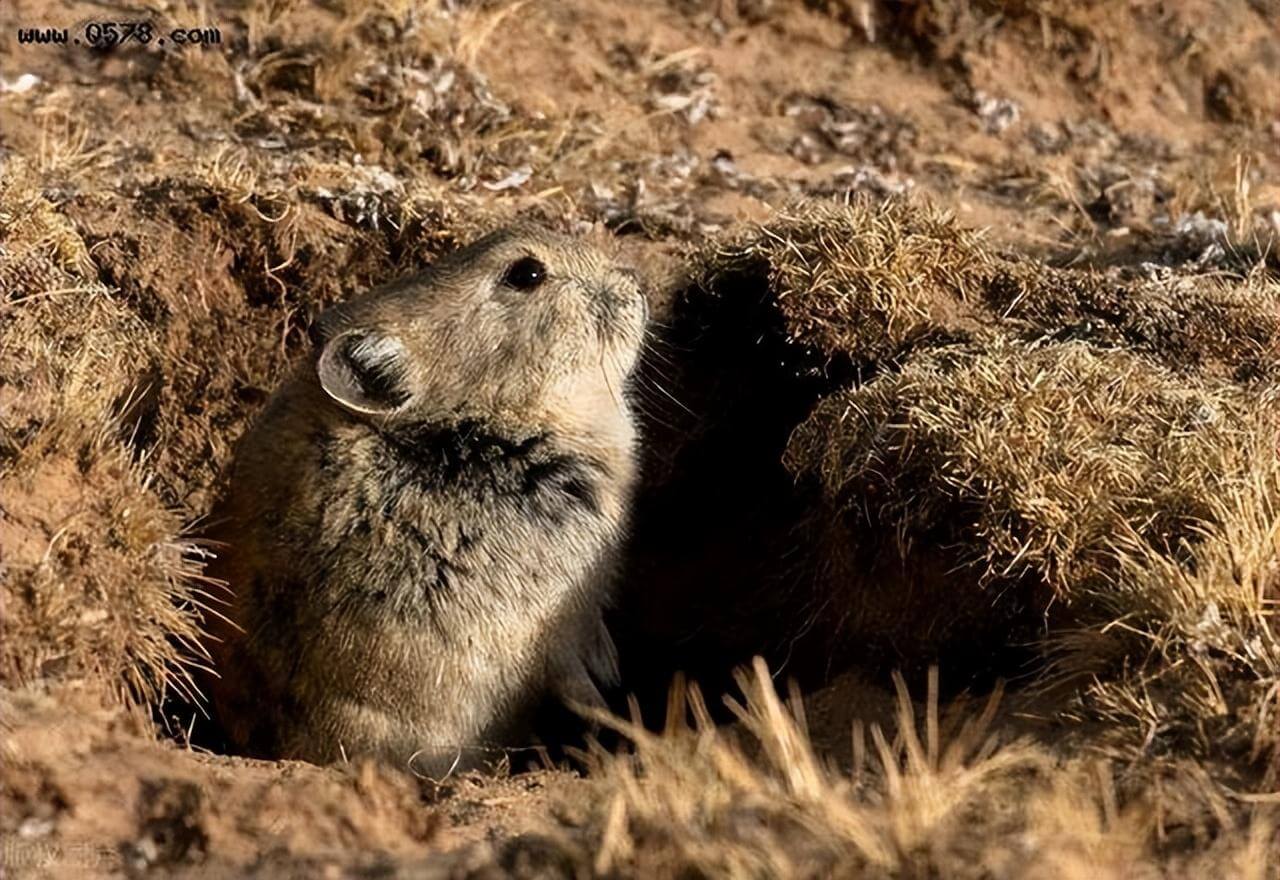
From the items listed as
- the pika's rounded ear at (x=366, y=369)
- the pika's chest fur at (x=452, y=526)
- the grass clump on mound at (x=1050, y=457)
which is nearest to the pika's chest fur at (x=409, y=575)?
the pika's chest fur at (x=452, y=526)

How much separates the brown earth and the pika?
34 centimetres

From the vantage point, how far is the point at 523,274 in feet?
22.4

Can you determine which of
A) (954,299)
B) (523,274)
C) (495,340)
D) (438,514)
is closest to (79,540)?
(438,514)

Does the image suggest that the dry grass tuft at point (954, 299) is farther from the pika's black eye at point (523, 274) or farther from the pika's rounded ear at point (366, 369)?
the pika's rounded ear at point (366, 369)

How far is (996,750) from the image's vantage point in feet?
17.7

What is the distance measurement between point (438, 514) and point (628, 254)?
2288 mm

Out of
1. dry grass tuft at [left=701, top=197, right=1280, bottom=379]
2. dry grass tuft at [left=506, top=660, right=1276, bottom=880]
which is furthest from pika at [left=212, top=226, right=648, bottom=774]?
dry grass tuft at [left=506, top=660, right=1276, bottom=880]

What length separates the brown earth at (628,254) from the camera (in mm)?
4730

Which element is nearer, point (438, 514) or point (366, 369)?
point (438, 514)

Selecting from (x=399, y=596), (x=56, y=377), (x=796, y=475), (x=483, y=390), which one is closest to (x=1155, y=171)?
(x=796, y=475)

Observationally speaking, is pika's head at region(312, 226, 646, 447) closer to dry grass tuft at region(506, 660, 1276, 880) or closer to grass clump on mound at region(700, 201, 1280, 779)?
grass clump on mound at region(700, 201, 1280, 779)

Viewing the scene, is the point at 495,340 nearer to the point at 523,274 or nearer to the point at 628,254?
the point at 523,274

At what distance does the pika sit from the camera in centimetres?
627

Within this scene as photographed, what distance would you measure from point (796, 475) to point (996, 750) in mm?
1992
